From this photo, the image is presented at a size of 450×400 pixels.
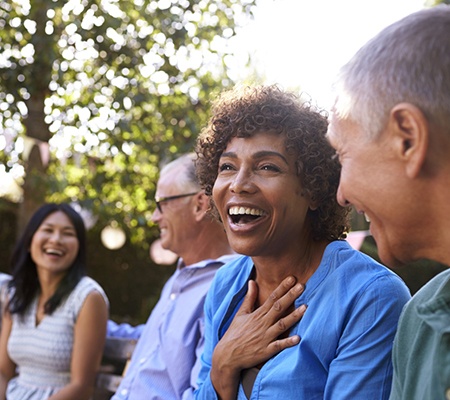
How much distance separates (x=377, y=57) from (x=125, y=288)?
11.2 m

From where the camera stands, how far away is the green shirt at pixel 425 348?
49.6 inches

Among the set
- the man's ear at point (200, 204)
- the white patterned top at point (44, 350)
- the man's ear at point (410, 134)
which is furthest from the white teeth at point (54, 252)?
the man's ear at point (410, 134)

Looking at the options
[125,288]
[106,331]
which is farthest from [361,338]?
[125,288]

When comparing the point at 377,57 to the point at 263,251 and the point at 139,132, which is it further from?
the point at 139,132

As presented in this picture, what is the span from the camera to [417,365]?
1400mm

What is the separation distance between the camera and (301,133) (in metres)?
2.18

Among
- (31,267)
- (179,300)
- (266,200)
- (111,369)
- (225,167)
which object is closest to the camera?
(266,200)

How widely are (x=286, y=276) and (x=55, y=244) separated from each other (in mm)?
2497

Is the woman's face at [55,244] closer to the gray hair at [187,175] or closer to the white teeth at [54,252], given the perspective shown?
the white teeth at [54,252]

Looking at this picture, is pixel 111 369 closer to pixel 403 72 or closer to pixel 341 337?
pixel 341 337

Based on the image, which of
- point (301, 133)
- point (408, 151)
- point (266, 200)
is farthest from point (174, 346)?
point (408, 151)

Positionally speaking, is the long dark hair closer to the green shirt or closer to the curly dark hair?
the curly dark hair

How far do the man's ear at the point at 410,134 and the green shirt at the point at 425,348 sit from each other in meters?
0.27

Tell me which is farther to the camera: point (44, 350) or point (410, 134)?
point (44, 350)
